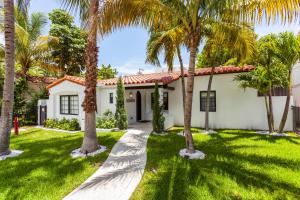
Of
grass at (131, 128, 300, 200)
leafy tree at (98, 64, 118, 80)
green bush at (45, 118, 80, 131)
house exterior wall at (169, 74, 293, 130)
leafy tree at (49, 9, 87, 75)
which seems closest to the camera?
grass at (131, 128, 300, 200)

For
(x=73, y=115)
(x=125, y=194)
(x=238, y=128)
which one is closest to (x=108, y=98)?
(x=73, y=115)

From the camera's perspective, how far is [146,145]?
33.6ft

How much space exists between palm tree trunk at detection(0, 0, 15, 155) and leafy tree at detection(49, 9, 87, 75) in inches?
675

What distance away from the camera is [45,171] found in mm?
7074

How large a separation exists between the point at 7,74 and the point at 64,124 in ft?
25.1

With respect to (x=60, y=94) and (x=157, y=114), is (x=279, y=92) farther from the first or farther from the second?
(x=60, y=94)

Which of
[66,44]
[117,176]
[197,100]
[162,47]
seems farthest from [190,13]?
[66,44]

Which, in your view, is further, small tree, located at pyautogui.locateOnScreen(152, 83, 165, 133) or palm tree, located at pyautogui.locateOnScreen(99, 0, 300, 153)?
small tree, located at pyautogui.locateOnScreen(152, 83, 165, 133)

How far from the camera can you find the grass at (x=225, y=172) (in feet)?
17.6

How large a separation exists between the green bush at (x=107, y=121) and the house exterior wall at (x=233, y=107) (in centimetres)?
528

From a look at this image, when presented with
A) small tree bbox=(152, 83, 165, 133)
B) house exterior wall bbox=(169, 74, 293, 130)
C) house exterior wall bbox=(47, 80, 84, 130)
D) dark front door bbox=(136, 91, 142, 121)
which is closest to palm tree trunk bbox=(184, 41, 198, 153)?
small tree bbox=(152, 83, 165, 133)

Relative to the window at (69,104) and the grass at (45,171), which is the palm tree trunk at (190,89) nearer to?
the grass at (45,171)

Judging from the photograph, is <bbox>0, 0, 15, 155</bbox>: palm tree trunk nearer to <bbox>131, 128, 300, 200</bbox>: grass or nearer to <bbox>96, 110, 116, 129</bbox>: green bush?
<bbox>96, 110, 116, 129</bbox>: green bush

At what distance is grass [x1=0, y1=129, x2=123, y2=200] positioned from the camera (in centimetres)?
562
